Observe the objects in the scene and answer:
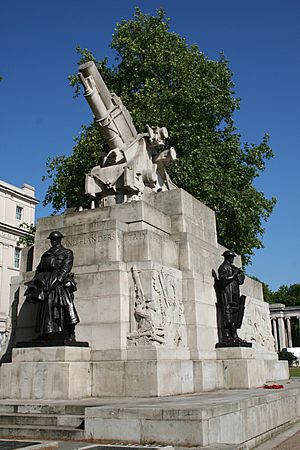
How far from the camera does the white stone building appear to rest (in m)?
53.1

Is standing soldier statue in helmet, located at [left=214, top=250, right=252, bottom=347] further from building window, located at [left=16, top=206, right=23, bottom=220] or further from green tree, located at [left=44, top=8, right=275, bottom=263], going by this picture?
building window, located at [left=16, top=206, right=23, bottom=220]

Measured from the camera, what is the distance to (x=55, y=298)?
1123cm

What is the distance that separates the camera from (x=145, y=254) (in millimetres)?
12227

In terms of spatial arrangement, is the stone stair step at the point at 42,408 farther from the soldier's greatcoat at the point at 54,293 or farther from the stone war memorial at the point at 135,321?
the soldier's greatcoat at the point at 54,293

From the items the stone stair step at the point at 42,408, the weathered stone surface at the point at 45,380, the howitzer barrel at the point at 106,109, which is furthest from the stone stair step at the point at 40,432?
the howitzer barrel at the point at 106,109

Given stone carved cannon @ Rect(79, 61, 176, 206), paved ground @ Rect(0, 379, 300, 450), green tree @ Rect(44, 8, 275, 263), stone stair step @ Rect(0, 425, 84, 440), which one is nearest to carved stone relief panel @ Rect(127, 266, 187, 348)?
paved ground @ Rect(0, 379, 300, 450)

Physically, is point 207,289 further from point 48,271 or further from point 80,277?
point 48,271

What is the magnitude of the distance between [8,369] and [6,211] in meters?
45.8

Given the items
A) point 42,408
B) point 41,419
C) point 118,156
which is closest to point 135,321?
point 42,408

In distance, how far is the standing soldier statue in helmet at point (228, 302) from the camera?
14.4 metres

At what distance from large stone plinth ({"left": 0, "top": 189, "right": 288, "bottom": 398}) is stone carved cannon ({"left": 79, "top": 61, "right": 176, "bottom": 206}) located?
0.82 metres

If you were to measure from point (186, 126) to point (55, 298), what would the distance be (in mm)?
20061

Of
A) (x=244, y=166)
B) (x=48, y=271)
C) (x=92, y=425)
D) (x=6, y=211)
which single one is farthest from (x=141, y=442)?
(x=6, y=211)

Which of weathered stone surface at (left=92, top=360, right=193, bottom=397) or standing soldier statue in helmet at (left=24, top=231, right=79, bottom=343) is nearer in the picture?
weathered stone surface at (left=92, top=360, right=193, bottom=397)
